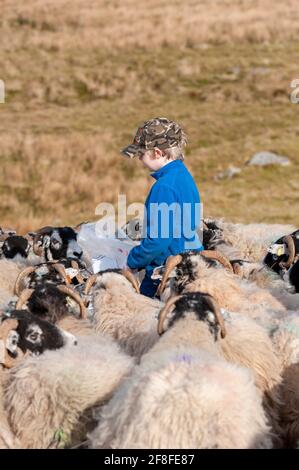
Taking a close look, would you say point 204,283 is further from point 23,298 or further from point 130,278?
point 23,298

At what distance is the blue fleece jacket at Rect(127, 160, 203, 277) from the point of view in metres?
7.18

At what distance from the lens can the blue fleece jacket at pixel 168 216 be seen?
718 centimetres

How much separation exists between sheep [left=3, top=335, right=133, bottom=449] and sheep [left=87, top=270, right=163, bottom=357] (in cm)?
95

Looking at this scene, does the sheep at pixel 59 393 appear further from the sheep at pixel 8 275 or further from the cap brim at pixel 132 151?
the sheep at pixel 8 275

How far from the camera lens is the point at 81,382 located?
5.11 metres

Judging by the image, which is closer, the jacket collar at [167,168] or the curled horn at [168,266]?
the curled horn at [168,266]

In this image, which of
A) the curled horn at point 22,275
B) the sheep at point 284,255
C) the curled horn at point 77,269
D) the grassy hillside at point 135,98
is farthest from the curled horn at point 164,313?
the grassy hillside at point 135,98

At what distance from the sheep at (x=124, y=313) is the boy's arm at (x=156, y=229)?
26 cm

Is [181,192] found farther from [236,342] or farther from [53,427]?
[53,427]

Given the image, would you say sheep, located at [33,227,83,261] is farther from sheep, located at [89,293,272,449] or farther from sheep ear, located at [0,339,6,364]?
sheep, located at [89,293,272,449]

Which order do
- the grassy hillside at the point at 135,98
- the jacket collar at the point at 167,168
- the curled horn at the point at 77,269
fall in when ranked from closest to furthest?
1. the jacket collar at the point at 167,168
2. the curled horn at the point at 77,269
3. the grassy hillside at the point at 135,98

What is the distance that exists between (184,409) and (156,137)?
3453 mm
